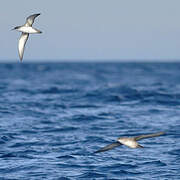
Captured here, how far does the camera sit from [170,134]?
21219 millimetres

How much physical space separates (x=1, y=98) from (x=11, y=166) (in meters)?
19.6
